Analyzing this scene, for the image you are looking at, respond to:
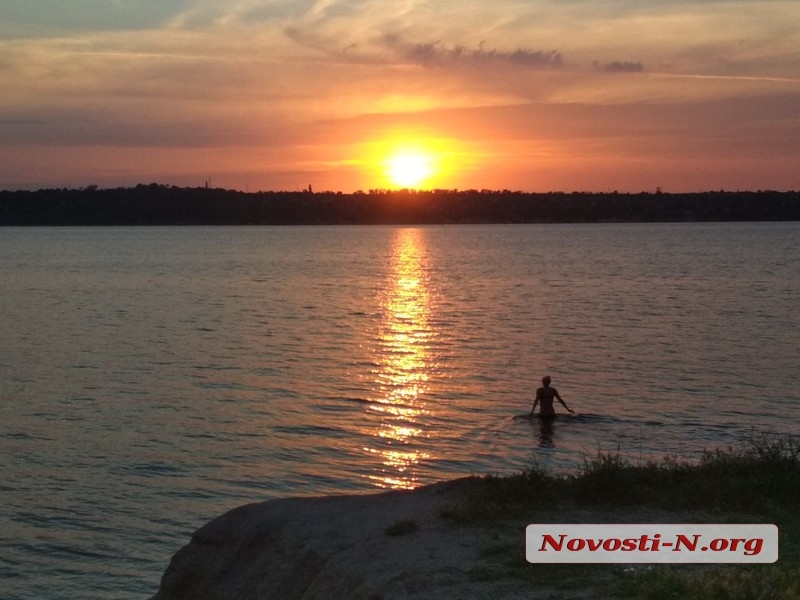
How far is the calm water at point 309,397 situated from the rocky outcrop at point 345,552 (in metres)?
2.80

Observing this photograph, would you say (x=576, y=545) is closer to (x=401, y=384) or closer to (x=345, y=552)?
(x=345, y=552)

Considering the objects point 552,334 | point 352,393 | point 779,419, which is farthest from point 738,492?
point 552,334

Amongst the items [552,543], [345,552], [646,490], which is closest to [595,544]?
[552,543]

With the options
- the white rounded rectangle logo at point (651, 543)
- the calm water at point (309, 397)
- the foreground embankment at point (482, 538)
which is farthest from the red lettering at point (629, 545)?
the calm water at point (309, 397)

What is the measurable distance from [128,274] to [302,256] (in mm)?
50546

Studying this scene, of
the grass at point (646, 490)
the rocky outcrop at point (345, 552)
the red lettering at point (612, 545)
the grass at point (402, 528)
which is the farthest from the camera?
the grass at point (646, 490)

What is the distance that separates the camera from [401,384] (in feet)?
104

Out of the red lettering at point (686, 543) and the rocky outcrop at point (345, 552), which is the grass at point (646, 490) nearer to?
the rocky outcrop at point (345, 552)

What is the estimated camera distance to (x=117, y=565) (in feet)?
49.7

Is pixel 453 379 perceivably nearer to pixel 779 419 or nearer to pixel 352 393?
pixel 352 393

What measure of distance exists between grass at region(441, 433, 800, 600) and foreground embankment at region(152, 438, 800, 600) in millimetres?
18

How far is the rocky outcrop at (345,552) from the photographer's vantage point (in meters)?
9.48

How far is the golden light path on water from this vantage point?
2080cm

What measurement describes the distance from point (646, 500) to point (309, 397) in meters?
18.3
